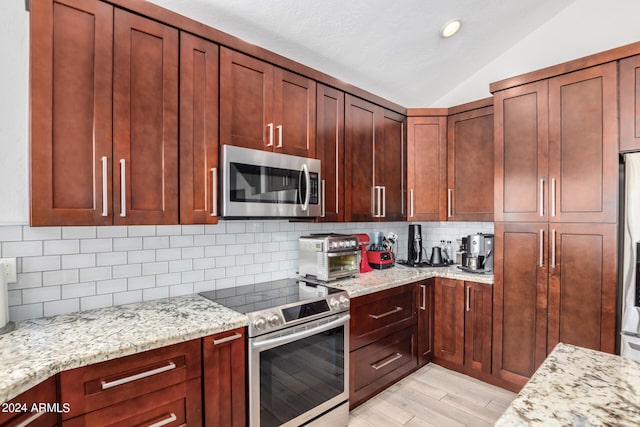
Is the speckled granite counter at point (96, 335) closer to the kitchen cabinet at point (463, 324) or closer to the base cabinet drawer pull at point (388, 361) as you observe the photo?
the base cabinet drawer pull at point (388, 361)

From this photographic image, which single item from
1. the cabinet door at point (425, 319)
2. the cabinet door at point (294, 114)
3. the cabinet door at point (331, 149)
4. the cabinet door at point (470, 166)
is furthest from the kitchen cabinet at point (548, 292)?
the cabinet door at point (294, 114)

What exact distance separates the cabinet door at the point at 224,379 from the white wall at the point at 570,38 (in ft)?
10.6

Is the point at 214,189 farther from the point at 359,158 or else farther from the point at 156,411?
the point at 359,158

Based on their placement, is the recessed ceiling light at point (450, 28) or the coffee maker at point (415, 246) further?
the coffee maker at point (415, 246)

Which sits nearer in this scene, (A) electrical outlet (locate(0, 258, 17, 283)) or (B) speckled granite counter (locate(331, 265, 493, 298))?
(A) electrical outlet (locate(0, 258, 17, 283))

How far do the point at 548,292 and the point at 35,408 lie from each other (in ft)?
9.61

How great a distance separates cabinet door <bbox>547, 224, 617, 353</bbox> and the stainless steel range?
154cm

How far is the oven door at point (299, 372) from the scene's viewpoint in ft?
Result: 5.53

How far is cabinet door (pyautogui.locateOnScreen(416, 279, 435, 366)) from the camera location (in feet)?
9.39

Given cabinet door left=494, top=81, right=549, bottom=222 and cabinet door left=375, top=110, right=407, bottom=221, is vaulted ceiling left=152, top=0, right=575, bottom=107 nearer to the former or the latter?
cabinet door left=375, top=110, right=407, bottom=221

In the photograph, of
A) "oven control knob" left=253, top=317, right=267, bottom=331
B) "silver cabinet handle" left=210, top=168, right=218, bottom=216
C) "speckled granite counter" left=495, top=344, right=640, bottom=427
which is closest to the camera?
"speckled granite counter" left=495, top=344, right=640, bottom=427

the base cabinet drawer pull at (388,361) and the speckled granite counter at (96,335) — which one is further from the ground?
the speckled granite counter at (96,335)

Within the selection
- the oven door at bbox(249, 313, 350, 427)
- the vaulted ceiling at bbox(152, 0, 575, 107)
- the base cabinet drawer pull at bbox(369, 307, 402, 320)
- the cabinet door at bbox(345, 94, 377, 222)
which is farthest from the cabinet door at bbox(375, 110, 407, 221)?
the oven door at bbox(249, 313, 350, 427)

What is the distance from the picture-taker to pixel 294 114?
2.25m
